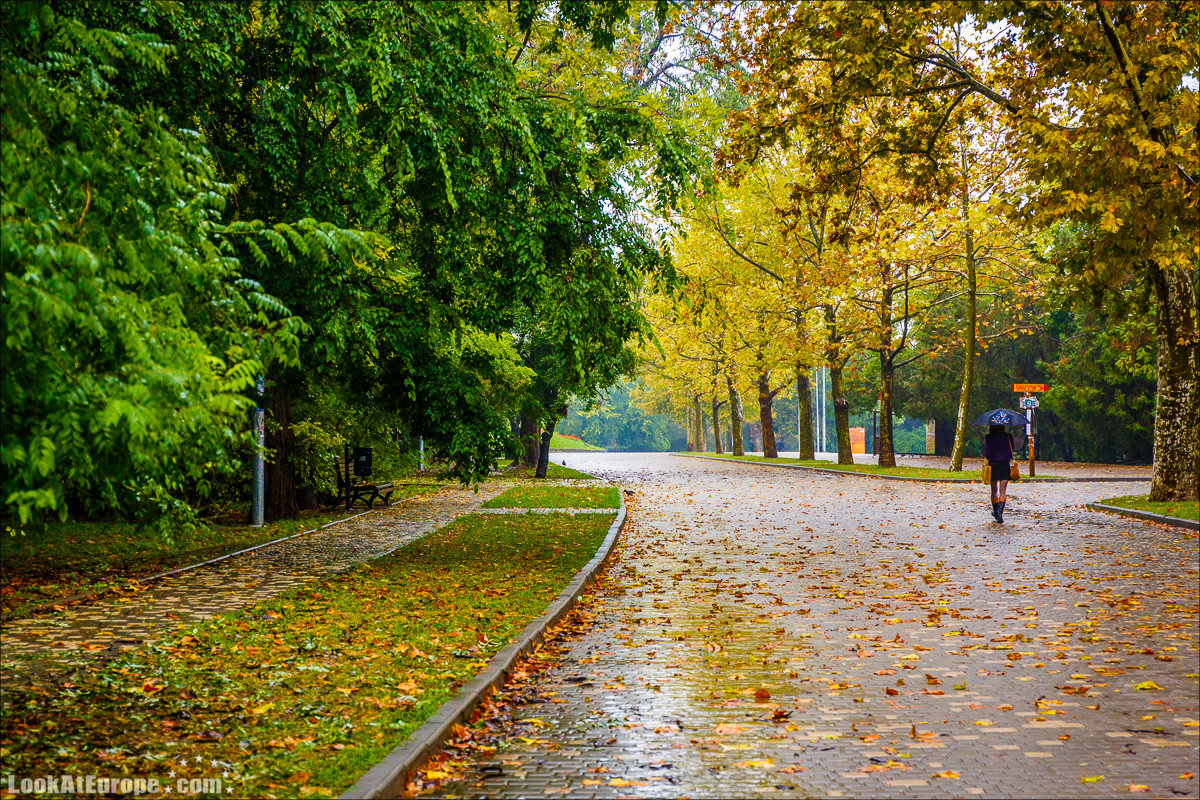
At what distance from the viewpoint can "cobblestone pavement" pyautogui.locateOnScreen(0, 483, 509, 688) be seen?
7531mm

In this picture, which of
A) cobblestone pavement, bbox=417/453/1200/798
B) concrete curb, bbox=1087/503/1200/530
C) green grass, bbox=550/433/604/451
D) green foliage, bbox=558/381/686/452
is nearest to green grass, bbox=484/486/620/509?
cobblestone pavement, bbox=417/453/1200/798

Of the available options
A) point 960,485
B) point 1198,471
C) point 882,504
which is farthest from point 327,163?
point 960,485

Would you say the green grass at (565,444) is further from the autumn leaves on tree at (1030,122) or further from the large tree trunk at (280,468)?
the large tree trunk at (280,468)

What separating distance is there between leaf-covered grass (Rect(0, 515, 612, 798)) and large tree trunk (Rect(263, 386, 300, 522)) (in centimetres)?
665

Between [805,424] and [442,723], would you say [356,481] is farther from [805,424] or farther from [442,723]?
[805,424]

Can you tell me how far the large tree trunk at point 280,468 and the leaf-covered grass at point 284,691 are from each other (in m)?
6.65

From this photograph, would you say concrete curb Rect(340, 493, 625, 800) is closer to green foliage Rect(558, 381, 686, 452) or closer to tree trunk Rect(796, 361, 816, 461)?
tree trunk Rect(796, 361, 816, 461)

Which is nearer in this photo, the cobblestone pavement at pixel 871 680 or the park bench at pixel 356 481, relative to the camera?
the cobblestone pavement at pixel 871 680

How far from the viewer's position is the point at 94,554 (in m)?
13.4

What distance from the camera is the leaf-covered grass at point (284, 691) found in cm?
509

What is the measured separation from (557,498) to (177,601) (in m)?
15.5

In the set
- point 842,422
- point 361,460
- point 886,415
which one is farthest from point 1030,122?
point 842,422

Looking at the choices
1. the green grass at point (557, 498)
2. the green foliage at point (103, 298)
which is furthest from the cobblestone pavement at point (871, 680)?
the green grass at point (557, 498)

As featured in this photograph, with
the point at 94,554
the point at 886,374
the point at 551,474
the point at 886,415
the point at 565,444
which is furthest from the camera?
the point at 565,444
